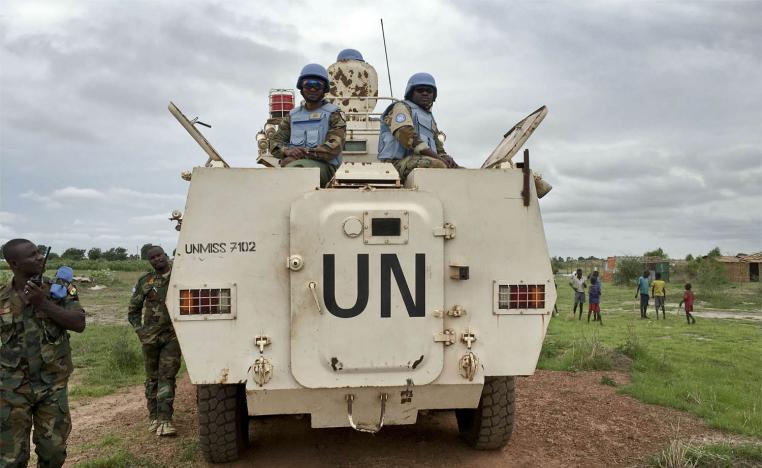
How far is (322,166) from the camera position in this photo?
4.56 meters

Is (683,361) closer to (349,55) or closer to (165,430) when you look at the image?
(349,55)

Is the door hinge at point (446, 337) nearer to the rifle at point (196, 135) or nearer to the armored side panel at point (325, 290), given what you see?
the armored side panel at point (325, 290)

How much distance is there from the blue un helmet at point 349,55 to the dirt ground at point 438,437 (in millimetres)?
4436

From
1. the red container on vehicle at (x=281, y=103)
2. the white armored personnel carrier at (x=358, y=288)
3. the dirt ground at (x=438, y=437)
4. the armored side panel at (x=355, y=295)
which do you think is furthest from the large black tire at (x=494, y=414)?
the red container on vehicle at (x=281, y=103)

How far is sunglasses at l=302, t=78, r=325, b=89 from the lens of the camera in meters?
4.85

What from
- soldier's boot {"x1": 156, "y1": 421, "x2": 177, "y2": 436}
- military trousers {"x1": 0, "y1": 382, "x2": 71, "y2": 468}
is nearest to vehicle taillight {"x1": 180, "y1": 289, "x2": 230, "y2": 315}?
military trousers {"x1": 0, "y1": 382, "x2": 71, "y2": 468}

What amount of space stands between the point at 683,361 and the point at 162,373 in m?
7.26

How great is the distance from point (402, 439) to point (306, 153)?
7.73 feet

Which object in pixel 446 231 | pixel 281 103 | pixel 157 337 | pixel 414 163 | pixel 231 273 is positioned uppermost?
pixel 281 103

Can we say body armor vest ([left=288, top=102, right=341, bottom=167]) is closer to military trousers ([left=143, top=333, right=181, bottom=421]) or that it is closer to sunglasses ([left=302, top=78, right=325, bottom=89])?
sunglasses ([left=302, top=78, right=325, bottom=89])

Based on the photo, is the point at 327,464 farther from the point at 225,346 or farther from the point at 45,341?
the point at 45,341

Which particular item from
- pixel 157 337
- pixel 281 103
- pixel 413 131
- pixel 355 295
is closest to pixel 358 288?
pixel 355 295

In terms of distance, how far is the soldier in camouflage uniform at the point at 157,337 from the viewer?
523 centimetres

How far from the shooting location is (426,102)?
4973 millimetres
